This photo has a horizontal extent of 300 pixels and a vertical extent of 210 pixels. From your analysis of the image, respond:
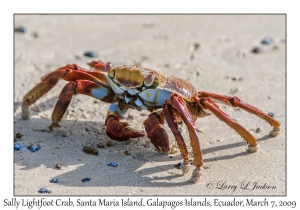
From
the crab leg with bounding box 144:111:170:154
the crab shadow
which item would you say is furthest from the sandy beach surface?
the crab leg with bounding box 144:111:170:154

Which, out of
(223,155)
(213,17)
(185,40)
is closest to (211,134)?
(223,155)

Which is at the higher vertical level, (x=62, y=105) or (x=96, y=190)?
(x=62, y=105)

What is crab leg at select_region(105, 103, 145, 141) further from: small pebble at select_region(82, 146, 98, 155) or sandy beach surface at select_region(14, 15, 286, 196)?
small pebble at select_region(82, 146, 98, 155)

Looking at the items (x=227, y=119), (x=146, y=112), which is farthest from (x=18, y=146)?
(x=227, y=119)

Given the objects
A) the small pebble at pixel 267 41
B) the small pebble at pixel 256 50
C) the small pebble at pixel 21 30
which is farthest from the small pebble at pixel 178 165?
the small pebble at pixel 21 30

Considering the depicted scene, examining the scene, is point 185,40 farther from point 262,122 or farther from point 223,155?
point 223,155

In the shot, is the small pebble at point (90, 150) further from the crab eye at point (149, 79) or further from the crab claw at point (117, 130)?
→ the crab eye at point (149, 79)
